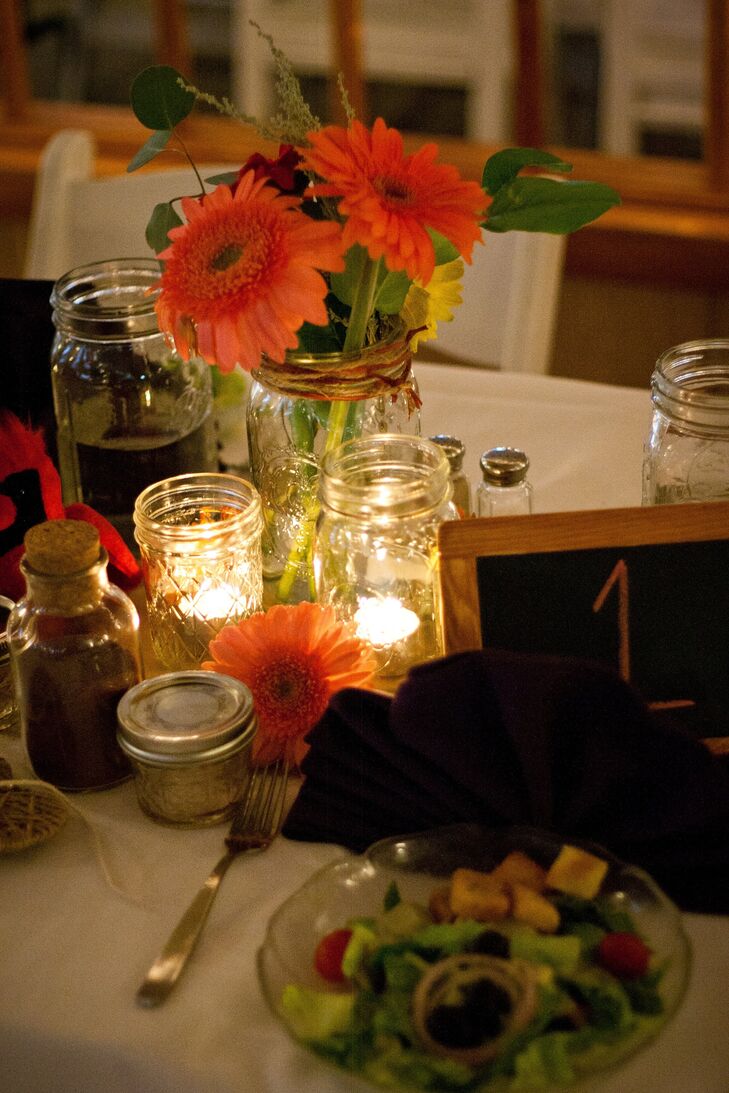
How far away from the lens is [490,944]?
0.63 metres

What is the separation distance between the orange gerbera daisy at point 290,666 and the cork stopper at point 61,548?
0.12 metres

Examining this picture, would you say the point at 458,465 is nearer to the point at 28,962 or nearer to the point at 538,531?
the point at 538,531

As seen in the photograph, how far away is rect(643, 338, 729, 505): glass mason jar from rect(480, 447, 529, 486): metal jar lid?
0.33ft

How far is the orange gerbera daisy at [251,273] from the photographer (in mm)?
749

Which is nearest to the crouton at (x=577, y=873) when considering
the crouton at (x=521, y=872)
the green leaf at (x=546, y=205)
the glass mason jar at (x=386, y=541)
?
the crouton at (x=521, y=872)

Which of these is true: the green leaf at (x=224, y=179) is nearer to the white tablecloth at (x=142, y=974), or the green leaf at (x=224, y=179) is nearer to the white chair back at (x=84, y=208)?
the white tablecloth at (x=142, y=974)

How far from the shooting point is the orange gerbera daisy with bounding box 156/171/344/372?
75 centimetres

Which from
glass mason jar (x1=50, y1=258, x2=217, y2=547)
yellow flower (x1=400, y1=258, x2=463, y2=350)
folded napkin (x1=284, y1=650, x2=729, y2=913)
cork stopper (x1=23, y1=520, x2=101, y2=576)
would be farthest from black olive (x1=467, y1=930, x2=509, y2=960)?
glass mason jar (x1=50, y1=258, x2=217, y2=547)

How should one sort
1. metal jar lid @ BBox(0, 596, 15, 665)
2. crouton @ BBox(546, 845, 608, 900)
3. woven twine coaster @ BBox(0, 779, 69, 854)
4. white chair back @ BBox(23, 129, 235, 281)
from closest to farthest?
crouton @ BBox(546, 845, 608, 900)
woven twine coaster @ BBox(0, 779, 69, 854)
metal jar lid @ BBox(0, 596, 15, 665)
white chair back @ BBox(23, 129, 235, 281)

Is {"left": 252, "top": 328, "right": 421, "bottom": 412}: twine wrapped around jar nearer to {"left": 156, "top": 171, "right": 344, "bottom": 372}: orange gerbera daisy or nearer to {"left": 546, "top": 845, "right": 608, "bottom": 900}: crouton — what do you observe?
{"left": 156, "top": 171, "right": 344, "bottom": 372}: orange gerbera daisy

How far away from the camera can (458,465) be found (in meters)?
1.03

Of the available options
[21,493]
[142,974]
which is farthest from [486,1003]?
[21,493]

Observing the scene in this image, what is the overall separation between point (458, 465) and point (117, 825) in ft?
1.38

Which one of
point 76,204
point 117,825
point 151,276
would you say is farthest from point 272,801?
point 76,204
